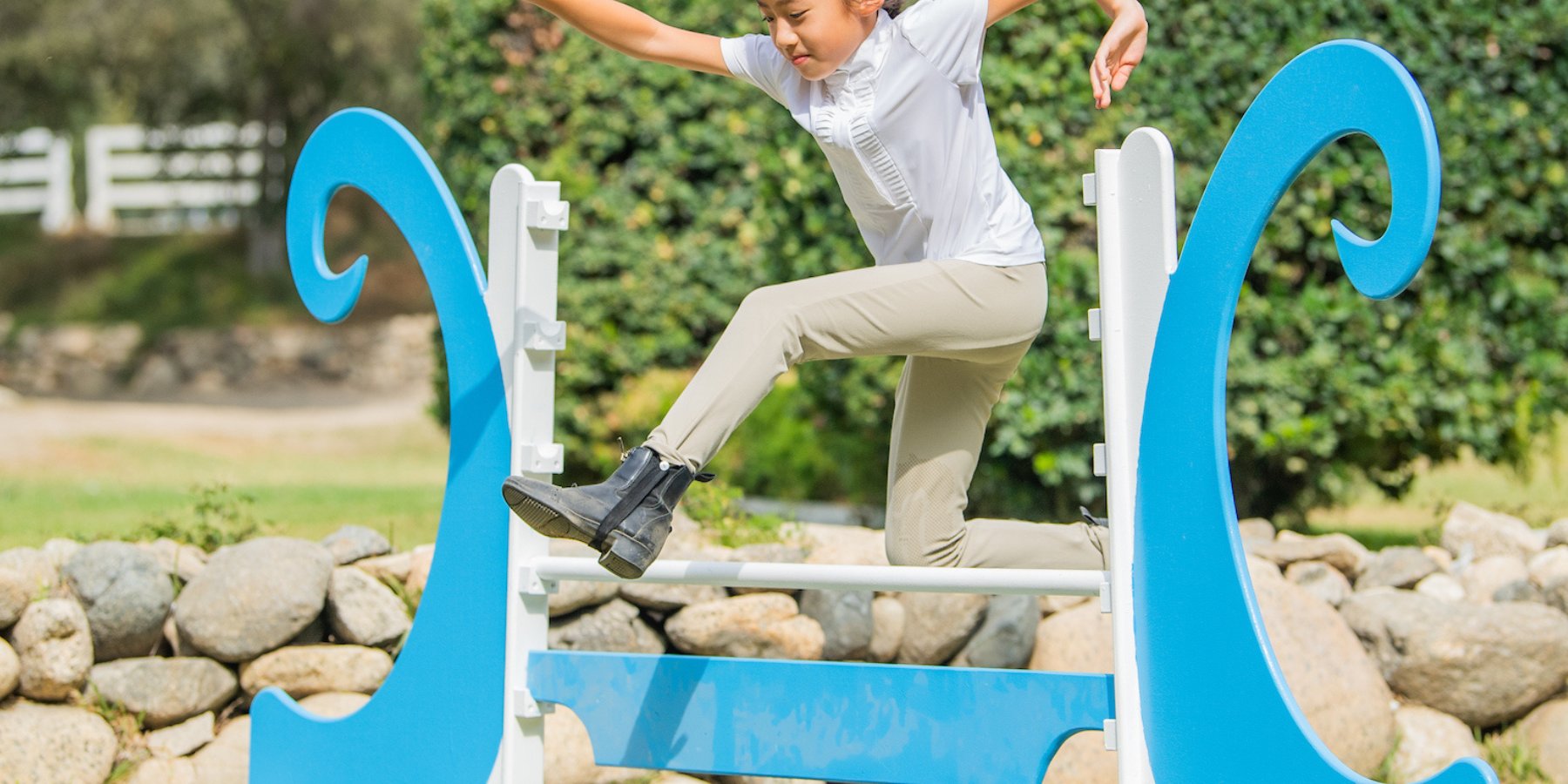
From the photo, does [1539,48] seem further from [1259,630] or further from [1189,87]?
[1259,630]

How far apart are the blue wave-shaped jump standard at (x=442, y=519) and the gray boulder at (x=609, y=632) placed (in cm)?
75

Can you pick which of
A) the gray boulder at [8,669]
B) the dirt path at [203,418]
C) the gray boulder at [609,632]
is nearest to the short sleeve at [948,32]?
the gray boulder at [609,632]

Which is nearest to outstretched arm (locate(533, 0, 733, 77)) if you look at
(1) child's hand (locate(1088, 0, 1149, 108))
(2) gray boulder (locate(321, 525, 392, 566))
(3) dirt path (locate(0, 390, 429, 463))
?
(1) child's hand (locate(1088, 0, 1149, 108))

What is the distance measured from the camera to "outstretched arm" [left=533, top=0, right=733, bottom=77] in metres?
2.57

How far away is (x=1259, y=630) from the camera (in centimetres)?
208

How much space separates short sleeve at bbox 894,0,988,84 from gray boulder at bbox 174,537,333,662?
1.99 metres

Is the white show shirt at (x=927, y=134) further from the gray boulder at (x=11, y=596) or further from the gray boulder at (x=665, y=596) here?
the gray boulder at (x=11, y=596)

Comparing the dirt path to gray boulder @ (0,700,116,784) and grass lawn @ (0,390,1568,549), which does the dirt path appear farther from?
gray boulder @ (0,700,116,784)

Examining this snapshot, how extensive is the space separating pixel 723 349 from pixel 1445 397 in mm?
3068

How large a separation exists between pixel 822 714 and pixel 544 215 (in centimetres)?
104

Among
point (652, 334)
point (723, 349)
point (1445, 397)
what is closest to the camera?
point (723, 349)

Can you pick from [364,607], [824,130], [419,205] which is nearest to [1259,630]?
[824,130]

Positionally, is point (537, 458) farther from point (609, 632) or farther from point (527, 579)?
point (609, 632)

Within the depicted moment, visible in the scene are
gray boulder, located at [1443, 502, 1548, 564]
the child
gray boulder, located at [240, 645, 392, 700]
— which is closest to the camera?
the child
